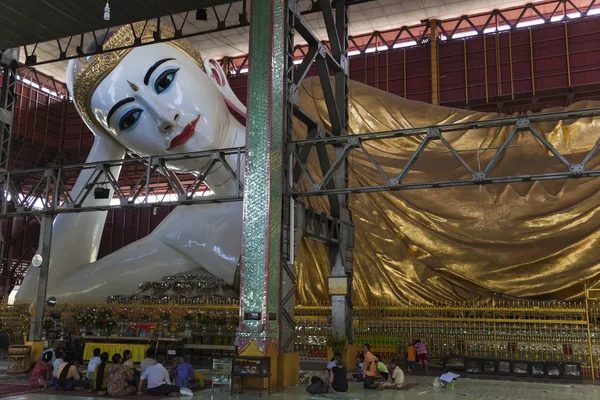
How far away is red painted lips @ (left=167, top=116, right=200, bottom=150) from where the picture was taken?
12.6 m

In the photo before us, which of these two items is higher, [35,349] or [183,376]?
[35,349]

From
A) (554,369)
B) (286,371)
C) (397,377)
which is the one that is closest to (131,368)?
(286,371)

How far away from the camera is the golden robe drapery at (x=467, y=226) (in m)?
10.9

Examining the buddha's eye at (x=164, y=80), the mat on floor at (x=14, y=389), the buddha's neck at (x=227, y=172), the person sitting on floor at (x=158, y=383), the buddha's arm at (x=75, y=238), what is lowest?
the mat on floor at (x=14, y=389)

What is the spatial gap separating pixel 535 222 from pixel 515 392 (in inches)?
181

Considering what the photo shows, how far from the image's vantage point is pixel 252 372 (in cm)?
712

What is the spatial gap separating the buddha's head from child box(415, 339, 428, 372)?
6.21 meters

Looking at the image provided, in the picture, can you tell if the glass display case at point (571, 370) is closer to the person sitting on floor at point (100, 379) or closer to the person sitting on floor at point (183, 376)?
the person sitting on floor at point (183, 376)

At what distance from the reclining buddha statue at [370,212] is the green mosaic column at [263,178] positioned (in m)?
3.99

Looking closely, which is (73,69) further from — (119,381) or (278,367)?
(278,367)

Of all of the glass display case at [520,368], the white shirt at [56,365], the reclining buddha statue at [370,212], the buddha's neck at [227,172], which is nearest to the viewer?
the white shirt at [56,365]

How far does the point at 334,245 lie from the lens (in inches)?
390

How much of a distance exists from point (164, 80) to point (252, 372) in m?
7.35

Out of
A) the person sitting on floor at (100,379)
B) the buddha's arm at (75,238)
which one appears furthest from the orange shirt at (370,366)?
the buddha's arm at (75,238)
